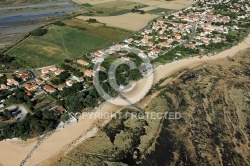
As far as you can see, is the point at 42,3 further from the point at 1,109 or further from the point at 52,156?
→ the point at 52,156

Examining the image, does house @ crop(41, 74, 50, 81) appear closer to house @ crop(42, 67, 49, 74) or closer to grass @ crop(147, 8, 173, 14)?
house @ crop(42, 67, 49, 74)

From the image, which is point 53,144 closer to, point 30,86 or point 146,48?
point 30,86

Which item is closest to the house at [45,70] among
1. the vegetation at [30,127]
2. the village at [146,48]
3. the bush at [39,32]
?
the village at [146,48]

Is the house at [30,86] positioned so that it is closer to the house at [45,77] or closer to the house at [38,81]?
the house at [38,81]

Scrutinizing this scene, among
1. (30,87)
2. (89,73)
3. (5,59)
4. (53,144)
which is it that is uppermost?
(5,59)

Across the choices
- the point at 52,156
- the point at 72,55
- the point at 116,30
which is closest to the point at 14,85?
the point at 72,55

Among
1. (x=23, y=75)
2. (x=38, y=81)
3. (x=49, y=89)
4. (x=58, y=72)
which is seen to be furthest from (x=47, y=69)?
(x=49, y=89)
